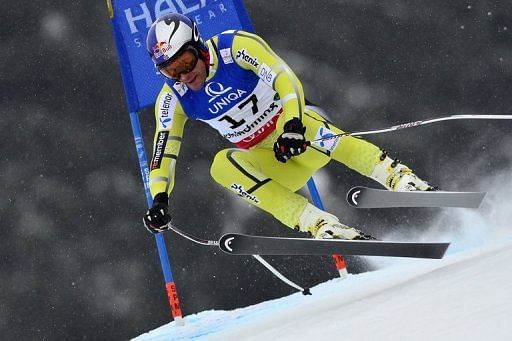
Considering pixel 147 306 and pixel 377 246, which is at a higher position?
pixel 377 246

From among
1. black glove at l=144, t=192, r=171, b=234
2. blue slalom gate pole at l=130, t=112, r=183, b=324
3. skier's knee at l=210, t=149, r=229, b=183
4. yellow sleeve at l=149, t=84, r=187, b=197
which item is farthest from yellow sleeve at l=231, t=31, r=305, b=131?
blue slalom gate pole at l=130, t=112, r=183, b=324

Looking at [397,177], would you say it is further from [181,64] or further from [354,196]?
[181,64]

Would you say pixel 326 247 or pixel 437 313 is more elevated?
pixel 437 313

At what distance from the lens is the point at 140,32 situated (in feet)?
19.9

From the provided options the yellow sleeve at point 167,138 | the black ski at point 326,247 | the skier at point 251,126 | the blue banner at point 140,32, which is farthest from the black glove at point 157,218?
the blue banner at point 140,32

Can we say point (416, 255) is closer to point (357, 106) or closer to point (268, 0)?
point (357, 106)

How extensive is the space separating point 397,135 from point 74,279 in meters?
3.38

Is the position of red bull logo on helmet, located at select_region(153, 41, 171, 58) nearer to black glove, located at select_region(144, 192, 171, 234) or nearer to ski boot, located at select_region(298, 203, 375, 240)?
black glove, located at select_region(144, 192, 171, 234)

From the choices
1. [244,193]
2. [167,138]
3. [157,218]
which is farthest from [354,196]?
[167,138]

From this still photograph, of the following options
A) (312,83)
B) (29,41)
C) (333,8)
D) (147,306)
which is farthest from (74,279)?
(333,8)

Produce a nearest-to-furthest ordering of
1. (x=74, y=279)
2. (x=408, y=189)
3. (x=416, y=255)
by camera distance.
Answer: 1. (x=416, y=255)
2. (x=408, y=189)
3. (x=74, y=279)

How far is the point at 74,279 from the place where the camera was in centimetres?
762

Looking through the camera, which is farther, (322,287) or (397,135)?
(397,135)

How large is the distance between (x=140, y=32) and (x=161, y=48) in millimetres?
1734
